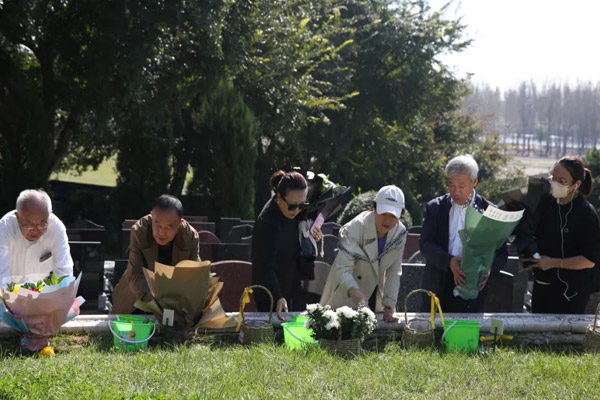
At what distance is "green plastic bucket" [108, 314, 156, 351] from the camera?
17.2 ft

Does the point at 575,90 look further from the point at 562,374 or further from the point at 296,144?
the point at 562,374

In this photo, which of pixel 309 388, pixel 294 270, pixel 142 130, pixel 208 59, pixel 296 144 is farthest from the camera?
pixel 296 144

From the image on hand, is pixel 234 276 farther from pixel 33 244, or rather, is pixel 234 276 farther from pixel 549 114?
pixel 549 114

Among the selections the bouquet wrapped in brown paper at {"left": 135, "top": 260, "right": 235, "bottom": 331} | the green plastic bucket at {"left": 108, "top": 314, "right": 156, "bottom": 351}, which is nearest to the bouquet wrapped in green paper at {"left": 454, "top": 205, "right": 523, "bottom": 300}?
the bouquet wrapped in brown paper at {"left": 135, "top": 260, "right": 235, "bottom": 331}

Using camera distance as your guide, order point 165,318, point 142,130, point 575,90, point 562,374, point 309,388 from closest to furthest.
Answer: point 309,388
point 562,374
point 165,318
point 142,130
point 575,90

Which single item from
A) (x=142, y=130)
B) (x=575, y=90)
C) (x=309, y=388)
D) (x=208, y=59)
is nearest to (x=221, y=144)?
(x=142, y=130)

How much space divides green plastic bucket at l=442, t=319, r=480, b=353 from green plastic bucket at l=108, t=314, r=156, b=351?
1.94 metres

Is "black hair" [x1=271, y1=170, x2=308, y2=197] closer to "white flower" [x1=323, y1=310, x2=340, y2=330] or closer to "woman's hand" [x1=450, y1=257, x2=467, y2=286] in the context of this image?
"white flower" [x1=323, y1=310, x2=340, y2=330]

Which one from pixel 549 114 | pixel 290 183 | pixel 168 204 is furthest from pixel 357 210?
pixel 549 114

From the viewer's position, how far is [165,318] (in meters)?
5.36

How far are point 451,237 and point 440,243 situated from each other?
92 mm

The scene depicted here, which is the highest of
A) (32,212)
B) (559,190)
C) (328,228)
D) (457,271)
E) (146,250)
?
(559,190)

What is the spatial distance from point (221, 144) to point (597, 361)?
1398cm

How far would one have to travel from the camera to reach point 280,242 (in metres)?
5.92
